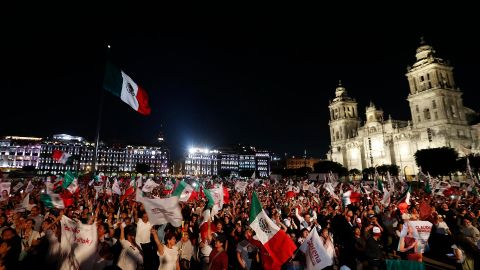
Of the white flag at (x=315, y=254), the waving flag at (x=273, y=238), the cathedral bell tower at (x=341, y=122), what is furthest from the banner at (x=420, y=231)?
the cathedral bell tower at (x=341, y=122)

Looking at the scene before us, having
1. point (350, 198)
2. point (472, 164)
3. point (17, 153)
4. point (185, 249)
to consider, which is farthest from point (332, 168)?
point (17, 153)

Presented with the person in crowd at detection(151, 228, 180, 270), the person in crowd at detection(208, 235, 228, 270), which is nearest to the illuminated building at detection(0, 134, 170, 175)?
the person in crowd at detection(151, 228, 180, 270)

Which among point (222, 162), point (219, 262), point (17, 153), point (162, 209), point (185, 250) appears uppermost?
point (17, 153)

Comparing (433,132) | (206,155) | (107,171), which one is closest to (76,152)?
(107,171)

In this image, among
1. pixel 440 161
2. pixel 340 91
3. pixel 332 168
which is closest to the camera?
pixel 440 161

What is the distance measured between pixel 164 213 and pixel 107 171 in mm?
175146

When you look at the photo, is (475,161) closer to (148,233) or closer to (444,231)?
(444,231)

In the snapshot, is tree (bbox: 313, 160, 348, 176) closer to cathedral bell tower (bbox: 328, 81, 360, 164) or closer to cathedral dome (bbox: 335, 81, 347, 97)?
cathedral bell tower (bbox: 328, 81, 360, 164)

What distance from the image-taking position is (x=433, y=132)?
69938 mm

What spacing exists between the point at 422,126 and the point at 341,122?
34297mm

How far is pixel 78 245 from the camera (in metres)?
6.19

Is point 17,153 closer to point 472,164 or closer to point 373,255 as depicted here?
point 373,255

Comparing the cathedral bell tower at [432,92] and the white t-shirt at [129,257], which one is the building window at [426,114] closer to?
the cathedral bell tower at [432,92]

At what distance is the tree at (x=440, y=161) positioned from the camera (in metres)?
55.9
